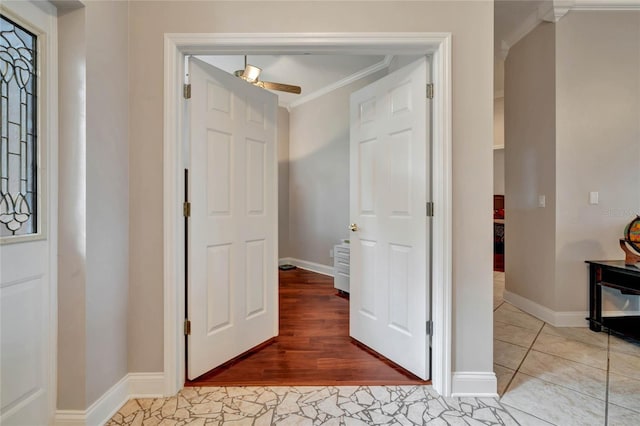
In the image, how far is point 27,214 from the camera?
1.25 metres

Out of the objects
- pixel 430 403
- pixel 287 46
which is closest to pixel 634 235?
pixel 430 403

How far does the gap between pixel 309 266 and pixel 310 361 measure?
2.75 metres

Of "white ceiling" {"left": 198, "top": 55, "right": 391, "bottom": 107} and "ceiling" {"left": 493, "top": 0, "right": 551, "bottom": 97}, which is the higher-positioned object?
"ceiling" {"left": 493, "top": 0, "right": 551, "bottom": 97}

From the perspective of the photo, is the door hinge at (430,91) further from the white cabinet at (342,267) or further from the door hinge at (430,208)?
the white cabinet at (342,267)

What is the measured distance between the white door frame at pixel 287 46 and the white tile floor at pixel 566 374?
498 millimetres

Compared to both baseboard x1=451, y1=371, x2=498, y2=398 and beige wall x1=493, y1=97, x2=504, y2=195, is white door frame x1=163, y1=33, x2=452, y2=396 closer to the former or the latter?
baseboard x1=451, y1=371, x2=498, y2=398

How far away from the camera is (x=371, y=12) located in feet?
5.39

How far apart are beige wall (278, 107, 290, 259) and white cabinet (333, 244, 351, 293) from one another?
5.89ft

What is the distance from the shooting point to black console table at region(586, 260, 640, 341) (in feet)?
7.22

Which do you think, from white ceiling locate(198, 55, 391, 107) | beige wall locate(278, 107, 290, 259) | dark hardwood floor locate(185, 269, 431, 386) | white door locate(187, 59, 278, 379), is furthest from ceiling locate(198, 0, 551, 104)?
dark hardwood floor locate(185, 269, 431, 386)

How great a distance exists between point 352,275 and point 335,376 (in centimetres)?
76

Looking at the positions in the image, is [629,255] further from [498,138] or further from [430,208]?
[498,138]

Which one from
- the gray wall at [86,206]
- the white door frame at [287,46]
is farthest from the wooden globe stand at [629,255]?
the gray wall at [86,206]

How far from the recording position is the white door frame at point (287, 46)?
5.32ft
